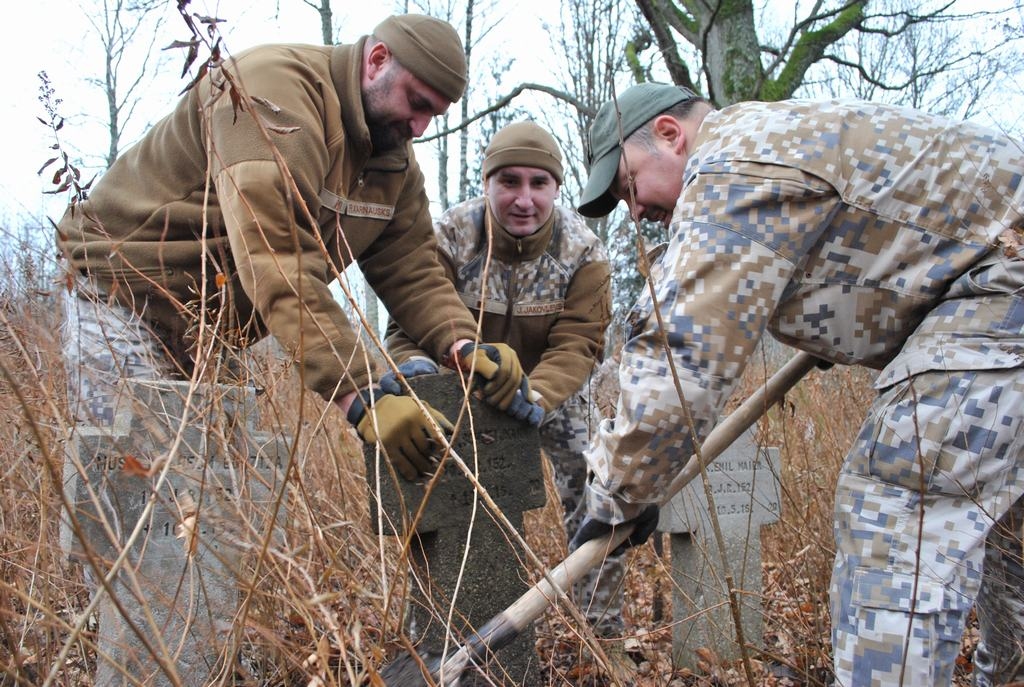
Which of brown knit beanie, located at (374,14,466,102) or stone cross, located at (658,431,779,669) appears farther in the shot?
stone cross, located at (658,431,779,669)

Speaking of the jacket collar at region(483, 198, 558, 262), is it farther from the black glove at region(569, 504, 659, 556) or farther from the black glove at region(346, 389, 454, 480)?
the black glove at region(569, 504, 659, 556)

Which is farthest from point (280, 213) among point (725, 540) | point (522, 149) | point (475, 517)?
point (725, 540)

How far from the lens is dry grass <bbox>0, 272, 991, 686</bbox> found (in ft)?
4.84

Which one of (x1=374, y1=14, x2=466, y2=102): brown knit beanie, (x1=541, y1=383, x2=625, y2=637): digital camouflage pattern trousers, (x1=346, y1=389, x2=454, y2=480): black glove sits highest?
(x1=374, y1=14, x2=466, y2=102): brown knit beanie

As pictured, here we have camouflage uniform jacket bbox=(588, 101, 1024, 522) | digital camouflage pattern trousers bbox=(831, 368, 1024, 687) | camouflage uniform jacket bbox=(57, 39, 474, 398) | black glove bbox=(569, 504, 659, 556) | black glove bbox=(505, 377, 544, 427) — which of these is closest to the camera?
digital camouflage pattern trousers bbox=(831, 368, 1024, 687)

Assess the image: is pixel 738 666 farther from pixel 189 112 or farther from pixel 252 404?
pixel 189 112

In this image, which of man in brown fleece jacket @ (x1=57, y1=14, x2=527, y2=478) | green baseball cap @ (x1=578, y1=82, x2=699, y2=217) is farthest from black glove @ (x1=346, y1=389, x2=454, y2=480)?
green baseball cap @ (x1=578, y1=82, x2=699, y2=217)

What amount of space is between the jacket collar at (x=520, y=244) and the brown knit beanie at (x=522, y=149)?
244mm

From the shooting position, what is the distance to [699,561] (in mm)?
3811

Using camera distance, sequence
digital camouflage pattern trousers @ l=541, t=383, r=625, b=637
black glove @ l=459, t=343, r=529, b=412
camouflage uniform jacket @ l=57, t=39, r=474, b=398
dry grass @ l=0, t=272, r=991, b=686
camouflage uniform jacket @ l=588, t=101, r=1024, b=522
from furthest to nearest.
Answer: digital camouflage pattern trousers @ l=541, t=383, r=625, b=637 → black glove @ l=459, t=343, r=529, b=412 → camouflage uniform jacket @ l=57, t=39, r=474, b=398 → camouflage uniform jacket @ l=588, t=101, r=1024, b=522 → dry grass @ l=0, t=272, r=991, b=686

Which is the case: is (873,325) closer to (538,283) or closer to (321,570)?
(321,570)

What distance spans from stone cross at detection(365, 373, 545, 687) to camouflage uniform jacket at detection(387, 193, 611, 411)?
75cm

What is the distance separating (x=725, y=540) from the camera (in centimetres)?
383

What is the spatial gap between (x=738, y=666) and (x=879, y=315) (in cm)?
179
